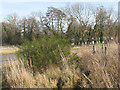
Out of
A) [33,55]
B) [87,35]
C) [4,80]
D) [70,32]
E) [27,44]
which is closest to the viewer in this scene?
[4,80]

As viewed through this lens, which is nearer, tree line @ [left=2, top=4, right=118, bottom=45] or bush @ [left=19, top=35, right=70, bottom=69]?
bush @ [left=19, top=35, right=70, bottom=69]

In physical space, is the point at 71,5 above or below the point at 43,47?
above

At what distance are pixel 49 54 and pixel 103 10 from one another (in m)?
26.3

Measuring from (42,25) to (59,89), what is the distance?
28220mm

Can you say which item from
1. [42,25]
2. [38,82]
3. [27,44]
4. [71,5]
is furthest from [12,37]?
[38,82]

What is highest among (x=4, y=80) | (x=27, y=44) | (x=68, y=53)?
(x=27, y=44)

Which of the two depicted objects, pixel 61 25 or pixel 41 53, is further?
pixel 61 25

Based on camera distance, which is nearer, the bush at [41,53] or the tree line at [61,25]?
the bush at [41,53]

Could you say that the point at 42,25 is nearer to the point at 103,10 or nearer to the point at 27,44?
the point at 103,10

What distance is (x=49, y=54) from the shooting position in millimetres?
4977

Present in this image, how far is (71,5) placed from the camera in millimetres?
30172

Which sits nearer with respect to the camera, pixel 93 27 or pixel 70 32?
pixel 70 32

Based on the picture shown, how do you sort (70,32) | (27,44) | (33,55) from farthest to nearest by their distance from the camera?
(70,32) < (27,44) < (33,55)

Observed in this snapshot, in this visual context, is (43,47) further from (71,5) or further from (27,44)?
(71,5)
